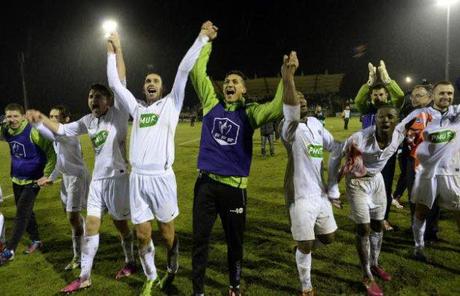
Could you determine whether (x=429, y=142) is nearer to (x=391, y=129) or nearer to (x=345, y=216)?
(x=391, y=129)

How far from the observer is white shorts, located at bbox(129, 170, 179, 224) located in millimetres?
4203

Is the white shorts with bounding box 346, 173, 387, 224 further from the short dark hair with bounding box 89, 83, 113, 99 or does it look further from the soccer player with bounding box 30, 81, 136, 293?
the short dark hair with bounding box 89, 83, 113, 99

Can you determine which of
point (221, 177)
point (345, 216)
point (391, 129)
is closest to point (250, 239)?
point (345, 216)

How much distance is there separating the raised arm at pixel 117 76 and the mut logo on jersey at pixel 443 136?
3.69m

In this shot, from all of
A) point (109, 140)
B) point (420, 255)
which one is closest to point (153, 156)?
point (109, 140)

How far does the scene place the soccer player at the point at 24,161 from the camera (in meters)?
5.58

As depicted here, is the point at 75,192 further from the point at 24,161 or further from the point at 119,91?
the point at 119,91

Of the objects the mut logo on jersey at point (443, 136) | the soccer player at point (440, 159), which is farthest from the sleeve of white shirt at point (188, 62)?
the mut logo on jersey at point (443, 136)

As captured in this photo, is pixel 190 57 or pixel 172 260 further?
pixel 172 260

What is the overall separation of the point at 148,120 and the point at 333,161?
6.86ft

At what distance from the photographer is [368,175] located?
4465mm

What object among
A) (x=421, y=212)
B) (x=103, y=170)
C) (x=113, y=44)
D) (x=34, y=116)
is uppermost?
(x=113, y=44)

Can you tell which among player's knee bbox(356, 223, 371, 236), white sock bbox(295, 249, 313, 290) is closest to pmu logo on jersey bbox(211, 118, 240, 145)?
white sock bbox(295, 249, 313, 290)

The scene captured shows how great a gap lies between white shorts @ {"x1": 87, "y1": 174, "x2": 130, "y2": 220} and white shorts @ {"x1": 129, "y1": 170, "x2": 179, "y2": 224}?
36 cm
